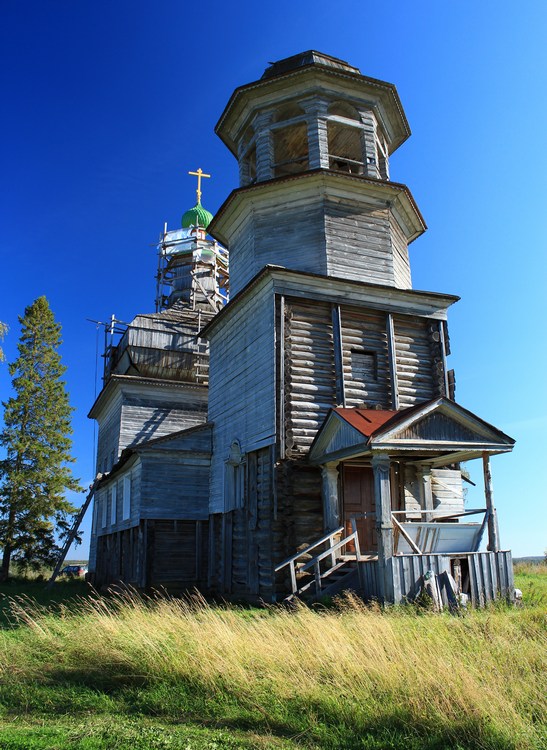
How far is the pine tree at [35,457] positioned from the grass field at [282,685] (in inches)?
974

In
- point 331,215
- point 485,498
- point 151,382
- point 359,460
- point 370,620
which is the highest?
point 331,215

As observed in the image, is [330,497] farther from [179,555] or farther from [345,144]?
[345,144]

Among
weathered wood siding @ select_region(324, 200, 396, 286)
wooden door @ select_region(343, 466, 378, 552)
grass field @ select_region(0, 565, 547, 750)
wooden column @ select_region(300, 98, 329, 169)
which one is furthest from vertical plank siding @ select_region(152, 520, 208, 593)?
wooden column @ select_region(300, 98, 329, 169)

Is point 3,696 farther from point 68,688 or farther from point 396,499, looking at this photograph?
point 396,499

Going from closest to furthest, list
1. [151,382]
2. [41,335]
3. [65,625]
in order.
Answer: [65,625] → [151,382] → [41,335]

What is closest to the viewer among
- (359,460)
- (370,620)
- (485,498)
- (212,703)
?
(212,703)

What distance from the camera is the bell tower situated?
57.5ft

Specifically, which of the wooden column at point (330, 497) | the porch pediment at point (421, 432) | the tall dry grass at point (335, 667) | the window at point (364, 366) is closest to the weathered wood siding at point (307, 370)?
the window at point (364, 366)

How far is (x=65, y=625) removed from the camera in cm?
1045

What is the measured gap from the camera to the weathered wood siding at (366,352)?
16000 millimetres

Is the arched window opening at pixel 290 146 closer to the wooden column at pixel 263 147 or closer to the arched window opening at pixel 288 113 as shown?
the arched window opening at pixel 288 113

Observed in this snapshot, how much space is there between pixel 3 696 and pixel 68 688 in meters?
0.76

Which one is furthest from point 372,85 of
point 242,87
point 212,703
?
point 212,703

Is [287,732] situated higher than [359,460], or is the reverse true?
[359,460]
